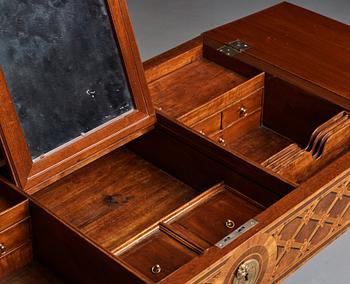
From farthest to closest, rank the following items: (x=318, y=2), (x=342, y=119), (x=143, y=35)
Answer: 1. (x=318, y=2)
2. (x=143, y=35)
3. (x=342, y=119)

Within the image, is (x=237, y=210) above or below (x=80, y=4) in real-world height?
below

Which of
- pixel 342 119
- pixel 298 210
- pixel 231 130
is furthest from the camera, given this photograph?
pixel 231 130

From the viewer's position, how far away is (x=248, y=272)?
2.58 meters

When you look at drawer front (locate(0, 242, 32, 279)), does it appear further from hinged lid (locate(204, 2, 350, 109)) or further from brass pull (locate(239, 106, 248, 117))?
hinged lid (locate(204, 2, 350, 109))

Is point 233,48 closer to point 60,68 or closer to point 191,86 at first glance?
point 191,86

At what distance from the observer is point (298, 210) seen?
8.52 feet

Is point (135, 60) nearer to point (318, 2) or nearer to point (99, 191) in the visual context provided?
point (99, 191)

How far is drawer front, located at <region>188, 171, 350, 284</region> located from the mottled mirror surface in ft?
2.17

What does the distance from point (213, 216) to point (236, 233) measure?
262mm

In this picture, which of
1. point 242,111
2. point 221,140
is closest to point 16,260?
point 221,140

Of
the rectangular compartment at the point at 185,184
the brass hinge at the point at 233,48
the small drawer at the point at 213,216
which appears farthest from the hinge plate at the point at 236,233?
the brass hinge at the point at 233,48

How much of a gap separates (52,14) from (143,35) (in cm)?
211

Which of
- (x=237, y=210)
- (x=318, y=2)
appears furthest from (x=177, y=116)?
(x=318, y=2)

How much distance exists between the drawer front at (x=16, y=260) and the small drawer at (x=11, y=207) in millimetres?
111
